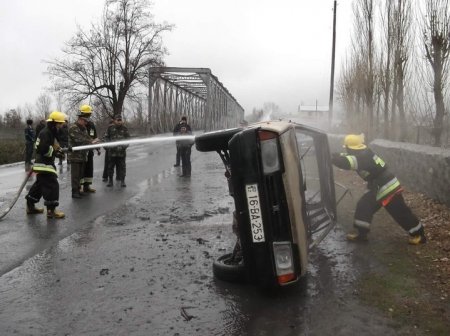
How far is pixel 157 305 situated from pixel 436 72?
10141mm

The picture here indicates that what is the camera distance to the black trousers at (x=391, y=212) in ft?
16.9

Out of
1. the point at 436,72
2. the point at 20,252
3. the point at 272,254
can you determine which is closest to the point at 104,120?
the point at 436,72

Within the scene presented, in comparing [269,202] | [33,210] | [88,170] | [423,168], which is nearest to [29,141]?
[88,170]

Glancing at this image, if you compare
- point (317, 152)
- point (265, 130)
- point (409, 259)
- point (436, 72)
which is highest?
point (436, 72)

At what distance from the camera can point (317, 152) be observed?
A: 198 inches

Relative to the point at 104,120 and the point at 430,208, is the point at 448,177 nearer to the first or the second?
the point at 430,208

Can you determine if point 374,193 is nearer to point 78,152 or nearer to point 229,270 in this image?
point 229,270

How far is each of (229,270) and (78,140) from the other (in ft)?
18.7

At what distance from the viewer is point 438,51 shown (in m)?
10.7

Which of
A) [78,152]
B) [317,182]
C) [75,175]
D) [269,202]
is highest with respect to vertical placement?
[78,152]

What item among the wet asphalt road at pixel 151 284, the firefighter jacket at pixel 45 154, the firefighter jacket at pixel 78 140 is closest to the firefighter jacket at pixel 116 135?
the firefighter jacket at pixel 78 140

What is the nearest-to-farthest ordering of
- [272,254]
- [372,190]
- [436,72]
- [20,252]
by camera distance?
[272,254], [20,252], [372,190], [436,72]

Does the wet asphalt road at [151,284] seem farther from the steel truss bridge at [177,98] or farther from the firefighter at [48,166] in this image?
the steel truss bridge at [177,98]

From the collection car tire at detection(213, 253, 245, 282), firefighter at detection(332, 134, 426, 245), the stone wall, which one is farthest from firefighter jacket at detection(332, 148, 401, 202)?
car tire at detection(213, 253, 245, 282)
